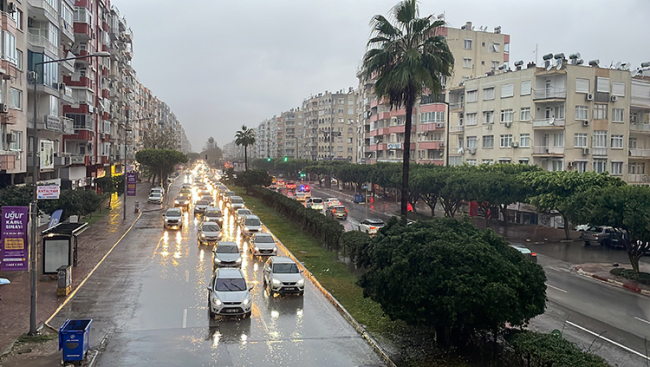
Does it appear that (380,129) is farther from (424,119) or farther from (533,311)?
(533,311)

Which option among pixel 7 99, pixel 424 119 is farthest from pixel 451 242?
pixel 424 119

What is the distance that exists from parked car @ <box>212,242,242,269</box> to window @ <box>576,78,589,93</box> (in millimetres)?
39129

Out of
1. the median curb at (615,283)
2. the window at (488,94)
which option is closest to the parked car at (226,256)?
the median curb at (615,283)

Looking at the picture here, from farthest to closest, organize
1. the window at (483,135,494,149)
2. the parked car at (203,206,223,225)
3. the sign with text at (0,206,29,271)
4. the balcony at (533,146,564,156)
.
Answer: the window at (483,135,494,149) < the balcony at (533,146,564,156) < the parked car at (203,206,223,225) < the sign with text at (0,206,29,271)

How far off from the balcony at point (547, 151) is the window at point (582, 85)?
5764 mm

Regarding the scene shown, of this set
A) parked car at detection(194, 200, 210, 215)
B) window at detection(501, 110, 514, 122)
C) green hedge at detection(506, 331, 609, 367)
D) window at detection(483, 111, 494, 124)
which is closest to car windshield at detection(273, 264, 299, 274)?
green hedge at detection(506, 331, 609, 367)

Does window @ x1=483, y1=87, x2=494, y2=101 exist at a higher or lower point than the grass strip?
higher

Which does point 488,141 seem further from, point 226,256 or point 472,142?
point 226,256

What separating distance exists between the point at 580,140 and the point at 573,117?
2338mm

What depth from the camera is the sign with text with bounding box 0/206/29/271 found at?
17.8m

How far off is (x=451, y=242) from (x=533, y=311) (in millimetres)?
2785

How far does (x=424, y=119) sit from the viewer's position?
256 feet

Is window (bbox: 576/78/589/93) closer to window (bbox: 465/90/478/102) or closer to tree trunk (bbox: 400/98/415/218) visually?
window (bbox: 465/90/478/102)

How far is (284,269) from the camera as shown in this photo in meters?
23.1
